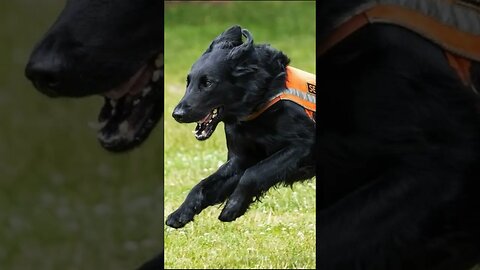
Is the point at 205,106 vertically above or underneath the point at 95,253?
above

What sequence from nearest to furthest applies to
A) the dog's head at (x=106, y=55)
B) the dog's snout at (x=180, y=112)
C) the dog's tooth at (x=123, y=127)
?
the dog's snout at (x=180, y=112) < the dog's head at (x=106, y=55) < the dog's tooth at (x=123, y=127)

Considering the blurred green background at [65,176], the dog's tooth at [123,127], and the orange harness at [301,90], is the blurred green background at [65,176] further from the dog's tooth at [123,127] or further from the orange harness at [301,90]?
the orange harness at [301,90]

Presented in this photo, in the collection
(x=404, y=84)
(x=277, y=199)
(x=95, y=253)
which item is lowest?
(x=95, y=253)

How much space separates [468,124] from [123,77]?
992 mm

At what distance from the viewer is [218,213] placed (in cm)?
231

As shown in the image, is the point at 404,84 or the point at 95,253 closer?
the point at 404,84

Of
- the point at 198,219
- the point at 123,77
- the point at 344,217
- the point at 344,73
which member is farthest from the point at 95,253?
the point at 344,73

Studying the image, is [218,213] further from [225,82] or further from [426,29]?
[426,29]

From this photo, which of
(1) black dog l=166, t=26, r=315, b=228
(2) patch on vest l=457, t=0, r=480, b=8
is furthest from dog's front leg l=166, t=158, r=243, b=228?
(2) patch on vest l=457, t=0, r=480, b=8

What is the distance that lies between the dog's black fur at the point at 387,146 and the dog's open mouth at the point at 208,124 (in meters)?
0.29

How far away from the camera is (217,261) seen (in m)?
2.34

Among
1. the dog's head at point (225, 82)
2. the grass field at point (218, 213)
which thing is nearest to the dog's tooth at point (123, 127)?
the grass field at point (218, 213)

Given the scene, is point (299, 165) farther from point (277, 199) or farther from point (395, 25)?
point (395, 25)

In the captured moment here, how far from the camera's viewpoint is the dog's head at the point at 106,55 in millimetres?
2328
